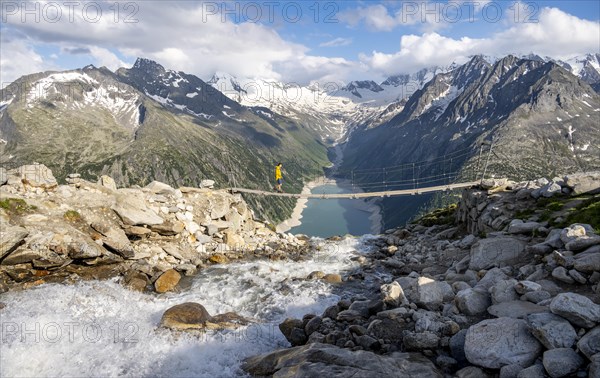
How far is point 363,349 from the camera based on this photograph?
36.2ft

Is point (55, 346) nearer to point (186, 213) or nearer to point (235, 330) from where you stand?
point (235, 330)

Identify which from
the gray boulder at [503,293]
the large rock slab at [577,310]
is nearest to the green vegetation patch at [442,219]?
the gray boulder at [503,293]

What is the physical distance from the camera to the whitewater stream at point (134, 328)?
12461mm

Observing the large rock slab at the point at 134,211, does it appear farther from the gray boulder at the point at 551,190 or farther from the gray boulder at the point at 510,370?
the gray boulder at the point at 551,190

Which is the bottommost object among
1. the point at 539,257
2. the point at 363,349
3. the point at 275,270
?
the point at 275,270

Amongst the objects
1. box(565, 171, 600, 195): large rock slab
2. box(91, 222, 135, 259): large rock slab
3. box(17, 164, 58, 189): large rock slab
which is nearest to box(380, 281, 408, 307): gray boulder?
box(91, 222, 135, 259): large rock slab

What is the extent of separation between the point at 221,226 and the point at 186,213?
3.12 m

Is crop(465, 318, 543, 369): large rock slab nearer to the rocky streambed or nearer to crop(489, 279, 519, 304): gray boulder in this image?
the rocky streambed

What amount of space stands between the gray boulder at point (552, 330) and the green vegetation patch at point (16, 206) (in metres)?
24.2

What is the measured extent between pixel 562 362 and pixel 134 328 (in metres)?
14.6

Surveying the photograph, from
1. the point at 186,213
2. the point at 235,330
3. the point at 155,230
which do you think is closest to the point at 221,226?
the point at 186,213

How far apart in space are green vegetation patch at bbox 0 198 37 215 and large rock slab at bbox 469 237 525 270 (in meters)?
24.6

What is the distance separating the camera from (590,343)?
27.0 ft

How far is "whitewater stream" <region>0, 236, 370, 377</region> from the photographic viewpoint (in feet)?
40.9
